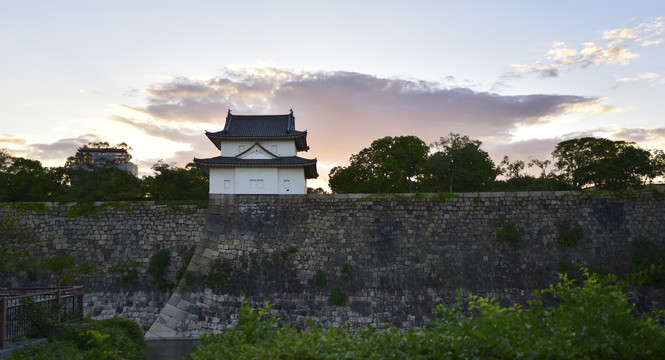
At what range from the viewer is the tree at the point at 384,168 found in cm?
4059

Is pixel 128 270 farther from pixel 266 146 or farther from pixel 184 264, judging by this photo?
pixel 266 146

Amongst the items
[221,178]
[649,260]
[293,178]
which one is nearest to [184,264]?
[221,178]

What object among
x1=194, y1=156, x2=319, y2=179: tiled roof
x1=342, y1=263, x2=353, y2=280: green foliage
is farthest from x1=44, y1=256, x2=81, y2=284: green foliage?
x1=342, y1=263, x2=353, y2=280: green foliage

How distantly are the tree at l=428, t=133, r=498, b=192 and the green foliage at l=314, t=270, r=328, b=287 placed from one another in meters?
23.4

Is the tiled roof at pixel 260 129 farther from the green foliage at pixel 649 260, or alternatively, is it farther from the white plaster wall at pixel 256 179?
the green foliage at pixel 649 260

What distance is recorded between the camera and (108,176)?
3584 centimetres

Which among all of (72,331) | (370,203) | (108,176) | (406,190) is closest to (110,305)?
(72,331)

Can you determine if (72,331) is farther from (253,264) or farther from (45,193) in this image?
(45,193)

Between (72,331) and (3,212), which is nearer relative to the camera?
(72,331)

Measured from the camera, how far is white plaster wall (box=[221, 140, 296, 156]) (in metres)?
30.8

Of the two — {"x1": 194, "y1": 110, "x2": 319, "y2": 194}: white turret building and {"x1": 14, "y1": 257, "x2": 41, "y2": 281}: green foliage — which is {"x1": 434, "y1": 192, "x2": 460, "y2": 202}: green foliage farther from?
{"x1": 14, "y1": 257, "x2": 41, "y2": 281}: green foliage

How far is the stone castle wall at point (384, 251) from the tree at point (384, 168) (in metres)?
18.9

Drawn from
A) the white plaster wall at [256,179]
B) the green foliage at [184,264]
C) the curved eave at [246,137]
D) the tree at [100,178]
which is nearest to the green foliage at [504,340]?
the green foliage at [184,264]

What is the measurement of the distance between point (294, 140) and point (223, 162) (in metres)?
5.19
